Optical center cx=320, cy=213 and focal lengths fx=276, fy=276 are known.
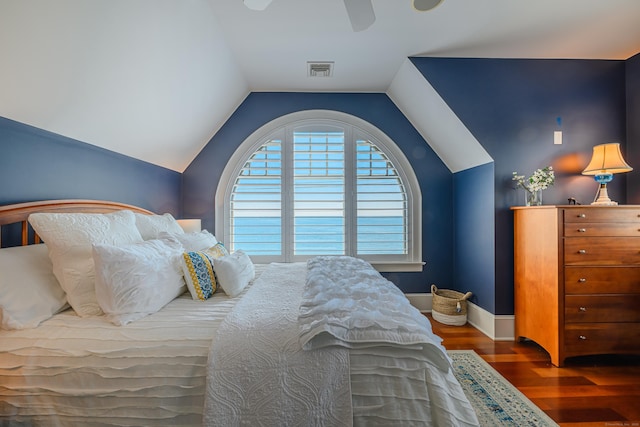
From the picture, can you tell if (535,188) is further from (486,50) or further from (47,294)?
(47,294)

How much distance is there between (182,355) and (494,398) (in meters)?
1.89

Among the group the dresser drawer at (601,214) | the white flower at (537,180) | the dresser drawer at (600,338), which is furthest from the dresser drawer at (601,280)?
the white flower at (537,180)

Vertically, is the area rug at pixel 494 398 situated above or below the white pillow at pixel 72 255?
below

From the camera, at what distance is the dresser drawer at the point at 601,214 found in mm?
2127

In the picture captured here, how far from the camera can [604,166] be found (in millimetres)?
2352

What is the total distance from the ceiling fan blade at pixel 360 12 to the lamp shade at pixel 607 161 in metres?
2.40

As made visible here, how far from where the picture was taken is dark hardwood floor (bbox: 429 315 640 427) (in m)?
1.63

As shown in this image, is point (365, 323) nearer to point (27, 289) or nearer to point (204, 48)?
point (27, 289)

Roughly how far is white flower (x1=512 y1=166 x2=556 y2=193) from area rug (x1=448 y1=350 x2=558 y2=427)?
1.58 metres

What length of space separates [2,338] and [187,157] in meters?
2.38

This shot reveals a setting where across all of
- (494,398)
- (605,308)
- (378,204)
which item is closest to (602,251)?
(605,308)

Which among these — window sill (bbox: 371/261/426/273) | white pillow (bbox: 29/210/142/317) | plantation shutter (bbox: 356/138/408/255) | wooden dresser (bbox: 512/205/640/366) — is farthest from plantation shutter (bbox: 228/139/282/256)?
wooden dresser (bbox: 512/205/640/366)

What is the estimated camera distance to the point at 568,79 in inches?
104

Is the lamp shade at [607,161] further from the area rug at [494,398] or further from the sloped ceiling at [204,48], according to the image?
the area rug at [494,398]
